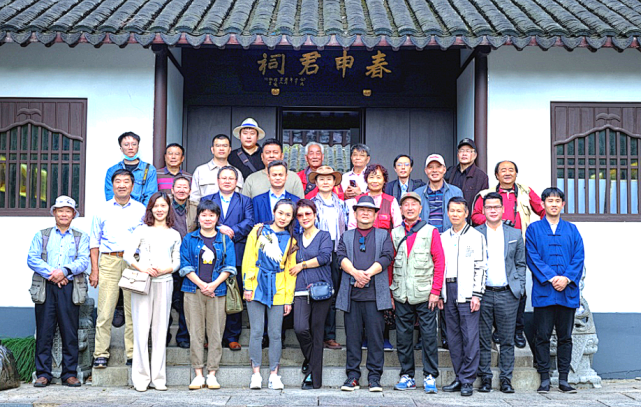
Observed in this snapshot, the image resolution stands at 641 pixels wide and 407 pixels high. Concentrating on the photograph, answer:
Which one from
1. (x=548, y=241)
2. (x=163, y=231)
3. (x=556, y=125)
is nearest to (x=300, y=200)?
(x=163, y=231)

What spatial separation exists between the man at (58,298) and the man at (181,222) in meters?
0.98

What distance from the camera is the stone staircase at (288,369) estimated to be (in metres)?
7.47

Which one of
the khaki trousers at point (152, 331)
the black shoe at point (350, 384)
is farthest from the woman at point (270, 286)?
the khaki trousers at point (152, 331)

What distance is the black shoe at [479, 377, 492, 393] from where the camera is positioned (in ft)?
23.8

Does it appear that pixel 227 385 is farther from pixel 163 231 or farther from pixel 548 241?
pixel 548 241

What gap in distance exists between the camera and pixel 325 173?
765 cm

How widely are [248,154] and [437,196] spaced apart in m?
2.27

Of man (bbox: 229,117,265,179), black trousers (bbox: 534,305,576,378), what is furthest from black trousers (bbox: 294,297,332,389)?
black trousers (bbox: 534,305,576,378)

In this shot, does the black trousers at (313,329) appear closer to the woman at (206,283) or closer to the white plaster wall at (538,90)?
the woman at (206,283)

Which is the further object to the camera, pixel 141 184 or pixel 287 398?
pixel 141 184

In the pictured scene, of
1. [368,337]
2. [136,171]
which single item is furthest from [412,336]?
[136,171]

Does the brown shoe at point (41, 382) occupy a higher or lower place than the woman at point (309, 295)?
lower

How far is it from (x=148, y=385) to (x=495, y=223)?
12.6 ft

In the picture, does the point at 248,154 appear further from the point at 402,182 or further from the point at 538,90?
the point at 538,90
